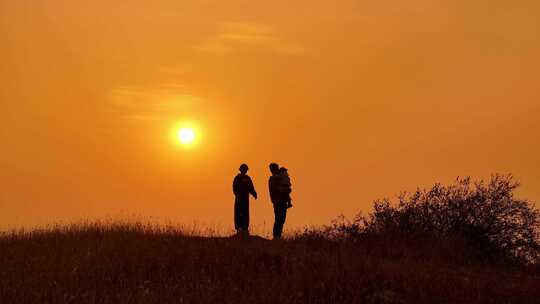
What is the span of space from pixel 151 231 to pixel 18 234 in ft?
14.3

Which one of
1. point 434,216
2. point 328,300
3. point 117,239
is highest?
point 434,216

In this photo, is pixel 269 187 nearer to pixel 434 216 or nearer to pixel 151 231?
pixel 151 231

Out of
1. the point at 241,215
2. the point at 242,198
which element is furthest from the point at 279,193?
the point at 241,215

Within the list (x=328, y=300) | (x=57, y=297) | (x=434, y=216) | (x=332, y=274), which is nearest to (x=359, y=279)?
(x=332, y=274)

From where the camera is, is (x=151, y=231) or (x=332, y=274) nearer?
(x=332, y=274)

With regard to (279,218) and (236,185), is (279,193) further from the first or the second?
(236,185)

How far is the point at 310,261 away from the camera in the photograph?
15992 millimetres

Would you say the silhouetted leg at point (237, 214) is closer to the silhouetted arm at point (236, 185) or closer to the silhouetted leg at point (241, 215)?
the silhouetted leg at point (241, 215)

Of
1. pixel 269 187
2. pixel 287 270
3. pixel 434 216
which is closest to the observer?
pixel 287 270

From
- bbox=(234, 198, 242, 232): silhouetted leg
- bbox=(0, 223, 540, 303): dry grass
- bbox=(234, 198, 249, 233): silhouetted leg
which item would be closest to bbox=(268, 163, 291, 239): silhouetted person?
bbox=(234, 198, 249, 233): silhouetted leg

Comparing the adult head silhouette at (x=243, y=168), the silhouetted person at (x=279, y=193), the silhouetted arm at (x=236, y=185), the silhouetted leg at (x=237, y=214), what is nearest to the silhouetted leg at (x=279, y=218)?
the silhouetted person at (x=279, y=193)

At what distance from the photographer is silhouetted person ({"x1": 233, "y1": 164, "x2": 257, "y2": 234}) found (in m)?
21.9

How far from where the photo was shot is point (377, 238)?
22406mm

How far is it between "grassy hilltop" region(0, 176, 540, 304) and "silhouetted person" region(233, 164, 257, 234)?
167cm
